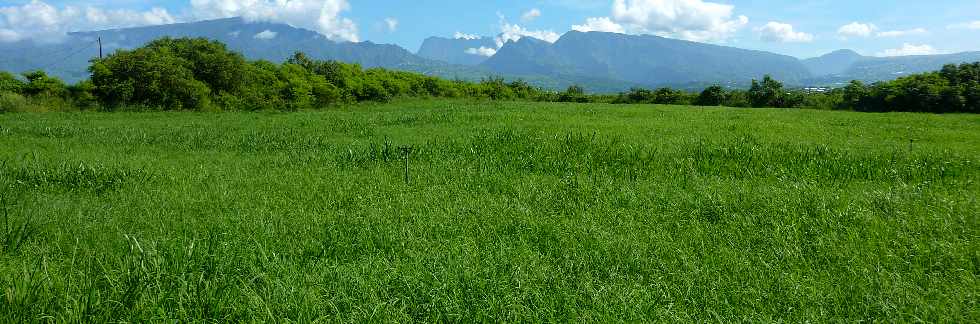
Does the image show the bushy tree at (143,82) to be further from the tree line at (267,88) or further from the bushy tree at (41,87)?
the bushy tree at (41,87)

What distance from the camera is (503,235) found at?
15.2ft

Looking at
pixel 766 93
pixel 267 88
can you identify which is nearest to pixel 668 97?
pixel 766 93

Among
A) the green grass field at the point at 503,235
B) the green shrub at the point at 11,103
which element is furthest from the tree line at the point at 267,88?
the green grass field at the point at 503,235

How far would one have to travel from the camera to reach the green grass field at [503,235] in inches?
125

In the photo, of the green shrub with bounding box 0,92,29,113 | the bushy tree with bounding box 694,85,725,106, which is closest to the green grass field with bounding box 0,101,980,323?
the green shrub with bounding box 0,92,29,113

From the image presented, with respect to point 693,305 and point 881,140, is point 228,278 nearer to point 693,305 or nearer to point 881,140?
point 693,305

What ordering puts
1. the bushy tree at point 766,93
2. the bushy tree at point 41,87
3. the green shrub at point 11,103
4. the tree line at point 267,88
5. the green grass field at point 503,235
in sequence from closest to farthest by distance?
the green grass field at point 503,235 → the green shrub at point 11,103 → the tree line at point 267,88 → the bushy tree at point 41,87 → the bushy tree at point 766,93

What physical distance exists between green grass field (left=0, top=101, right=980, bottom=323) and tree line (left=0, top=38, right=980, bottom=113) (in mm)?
17264

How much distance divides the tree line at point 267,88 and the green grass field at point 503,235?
17264 mm

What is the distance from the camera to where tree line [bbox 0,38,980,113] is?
2338 centimetres

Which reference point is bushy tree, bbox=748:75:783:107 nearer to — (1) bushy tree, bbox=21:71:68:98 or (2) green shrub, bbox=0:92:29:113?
(1) bushy tree, bbox=21:71:68:98

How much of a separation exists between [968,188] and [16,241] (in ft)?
33.0

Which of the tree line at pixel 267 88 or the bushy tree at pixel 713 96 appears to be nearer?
the tree line at pixel 267 88

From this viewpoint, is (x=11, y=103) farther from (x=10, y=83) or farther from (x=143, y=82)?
(x=143, y=82)
